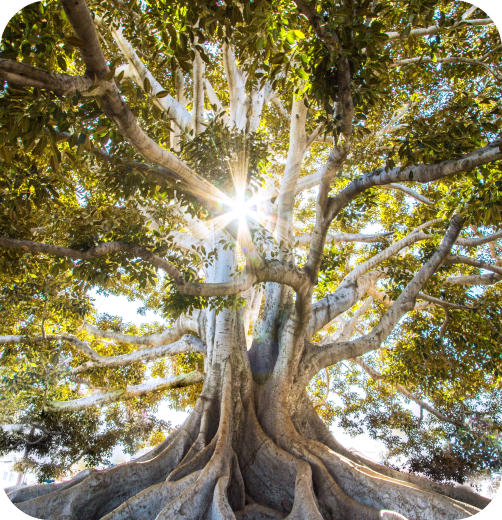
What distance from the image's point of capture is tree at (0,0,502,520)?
252cm

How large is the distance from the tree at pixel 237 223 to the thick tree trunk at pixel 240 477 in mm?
21

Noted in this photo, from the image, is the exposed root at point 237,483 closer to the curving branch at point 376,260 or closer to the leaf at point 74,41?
the curving branch at point 376,260

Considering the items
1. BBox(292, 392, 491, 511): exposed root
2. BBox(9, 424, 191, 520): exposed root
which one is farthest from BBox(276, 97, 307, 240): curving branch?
BBox(9, 424, 191, 520): exposed root

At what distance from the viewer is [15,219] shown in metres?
3.55

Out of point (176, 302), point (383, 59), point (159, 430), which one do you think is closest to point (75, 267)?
point (176, 302)

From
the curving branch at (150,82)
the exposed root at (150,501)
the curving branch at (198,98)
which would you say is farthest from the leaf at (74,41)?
the curving branch at (150,82)

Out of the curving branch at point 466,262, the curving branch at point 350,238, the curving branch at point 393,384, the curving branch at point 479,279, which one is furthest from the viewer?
the curving branch at point 393,384

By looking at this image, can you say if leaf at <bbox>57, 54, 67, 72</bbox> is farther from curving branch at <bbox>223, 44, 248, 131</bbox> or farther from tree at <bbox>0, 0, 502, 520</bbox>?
curving branch at <bbox>223, 44, 248, 131</bbox>

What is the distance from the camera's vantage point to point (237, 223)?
3.88 m

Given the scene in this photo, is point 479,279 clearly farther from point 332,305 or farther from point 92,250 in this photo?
point 92,250

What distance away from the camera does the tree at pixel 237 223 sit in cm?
252

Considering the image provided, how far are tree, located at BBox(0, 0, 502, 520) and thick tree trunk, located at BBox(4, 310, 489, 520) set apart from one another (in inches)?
0.8

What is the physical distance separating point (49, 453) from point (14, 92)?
879 cm

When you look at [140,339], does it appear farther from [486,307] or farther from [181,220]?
[486,307]
